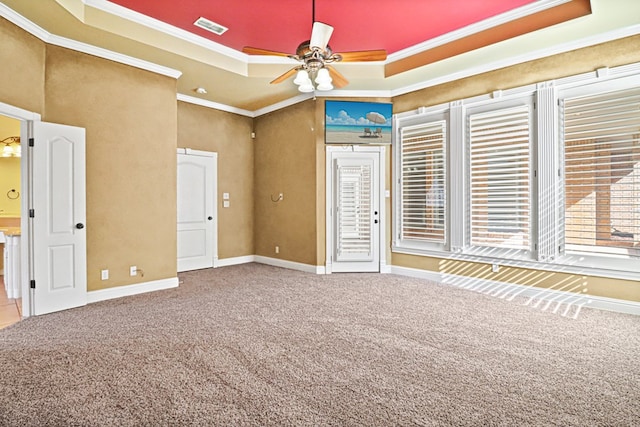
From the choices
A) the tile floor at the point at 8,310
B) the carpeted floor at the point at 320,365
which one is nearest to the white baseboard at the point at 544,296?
the carpeted floor at the point at 320,365

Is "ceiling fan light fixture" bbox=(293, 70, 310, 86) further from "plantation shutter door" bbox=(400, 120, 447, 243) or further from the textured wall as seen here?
the textured wall

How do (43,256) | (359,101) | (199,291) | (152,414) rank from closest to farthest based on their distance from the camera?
(152,414)
(43,256)
(199,291)
(359,101)

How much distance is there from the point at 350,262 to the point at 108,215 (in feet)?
12.0

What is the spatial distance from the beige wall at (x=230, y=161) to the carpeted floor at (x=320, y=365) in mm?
2736

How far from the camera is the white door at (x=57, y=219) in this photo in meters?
3.78

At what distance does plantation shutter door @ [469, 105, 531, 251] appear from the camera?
450cm

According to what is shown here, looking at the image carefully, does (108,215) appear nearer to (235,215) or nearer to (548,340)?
(235,215)

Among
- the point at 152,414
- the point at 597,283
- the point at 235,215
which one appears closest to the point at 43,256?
the point at 152,414

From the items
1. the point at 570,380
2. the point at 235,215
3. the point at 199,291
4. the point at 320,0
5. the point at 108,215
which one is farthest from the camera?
the point at 235,215

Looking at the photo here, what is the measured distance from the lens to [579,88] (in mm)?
4059

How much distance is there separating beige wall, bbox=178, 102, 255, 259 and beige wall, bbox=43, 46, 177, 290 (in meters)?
→ 1.36

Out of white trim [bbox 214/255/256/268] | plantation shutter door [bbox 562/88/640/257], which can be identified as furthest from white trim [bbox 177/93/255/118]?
plantation shutter door [bbox 562/88/640/257]

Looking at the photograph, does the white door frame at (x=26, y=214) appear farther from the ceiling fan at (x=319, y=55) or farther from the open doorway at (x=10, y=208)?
the ceiling fan at (x=319, y=55)

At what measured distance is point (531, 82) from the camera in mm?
4418
